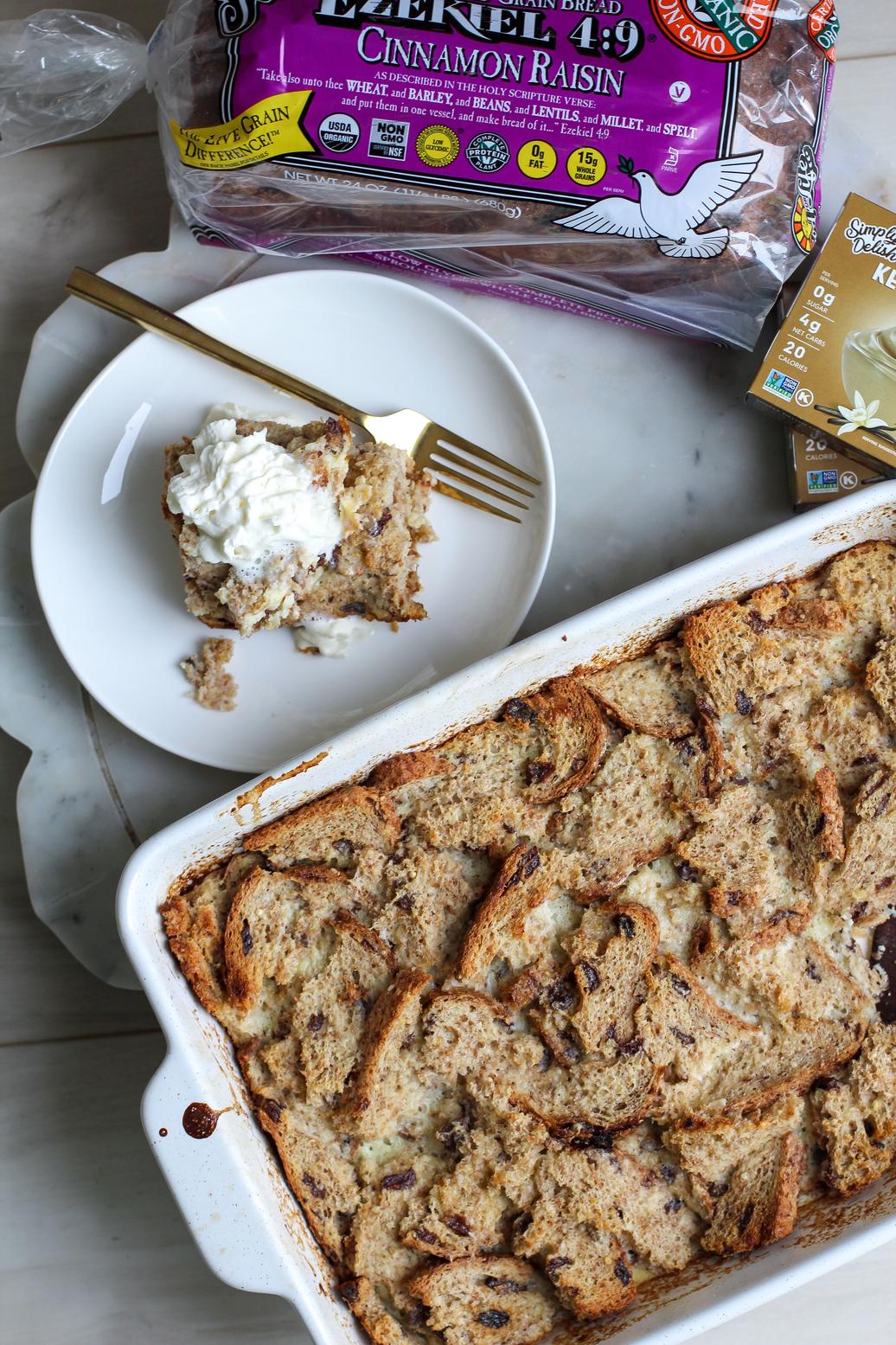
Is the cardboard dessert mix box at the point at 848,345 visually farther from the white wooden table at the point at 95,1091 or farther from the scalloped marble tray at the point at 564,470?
the white wooden table at the point at 95,1091

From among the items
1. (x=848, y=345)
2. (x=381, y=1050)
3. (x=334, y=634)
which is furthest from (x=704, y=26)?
(x=381, y=1050)

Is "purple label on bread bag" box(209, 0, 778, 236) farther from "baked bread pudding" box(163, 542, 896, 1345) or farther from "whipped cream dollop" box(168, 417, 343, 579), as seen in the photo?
"baked bread pudding" box(163, 542, 896, 1345)

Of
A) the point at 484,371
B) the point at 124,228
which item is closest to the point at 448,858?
the point at 484,371

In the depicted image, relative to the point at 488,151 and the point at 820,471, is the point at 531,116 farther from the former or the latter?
the point at 820,471

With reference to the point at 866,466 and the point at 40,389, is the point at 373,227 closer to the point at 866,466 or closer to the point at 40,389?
the point at 40,389

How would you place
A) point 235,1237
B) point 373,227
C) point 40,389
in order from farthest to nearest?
point 40,389, point 373,227, point 235,1237

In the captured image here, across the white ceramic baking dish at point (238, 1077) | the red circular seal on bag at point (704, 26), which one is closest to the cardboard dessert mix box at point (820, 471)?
the white ceramic baking dish at point (238, 1077)
